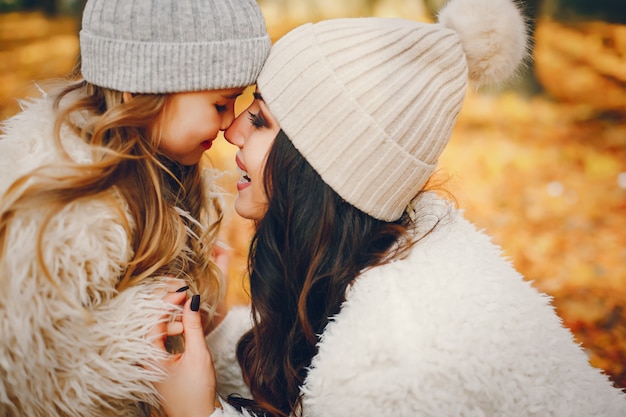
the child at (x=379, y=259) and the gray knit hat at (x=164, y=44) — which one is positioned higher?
the gray knit hat at (x=164, y=44)

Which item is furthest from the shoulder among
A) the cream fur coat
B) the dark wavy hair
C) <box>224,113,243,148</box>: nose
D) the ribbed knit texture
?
→ <box>224,113,243,148</box>: nose

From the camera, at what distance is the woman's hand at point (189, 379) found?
1.54 meters

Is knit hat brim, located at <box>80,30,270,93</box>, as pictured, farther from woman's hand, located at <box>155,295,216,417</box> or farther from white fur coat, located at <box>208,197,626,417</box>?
white fur coat, located at <box>208,197,626,417</box>

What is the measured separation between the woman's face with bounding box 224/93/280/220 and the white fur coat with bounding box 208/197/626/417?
494 millimetres

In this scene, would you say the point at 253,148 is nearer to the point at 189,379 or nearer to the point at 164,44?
the point at 164,44

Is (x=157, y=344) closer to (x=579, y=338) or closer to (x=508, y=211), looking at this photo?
(x=579, y=338)

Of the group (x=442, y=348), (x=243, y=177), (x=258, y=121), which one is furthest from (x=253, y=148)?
(x=442, y=348)

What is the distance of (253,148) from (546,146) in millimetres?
3660

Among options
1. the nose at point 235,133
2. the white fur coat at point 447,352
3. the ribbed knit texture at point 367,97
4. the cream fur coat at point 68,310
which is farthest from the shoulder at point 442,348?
the nose at point 235,133

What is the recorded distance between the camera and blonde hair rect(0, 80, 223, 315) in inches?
53.7

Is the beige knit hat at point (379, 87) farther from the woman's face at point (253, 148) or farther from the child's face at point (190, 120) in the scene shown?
the child's face at point (190, 120)

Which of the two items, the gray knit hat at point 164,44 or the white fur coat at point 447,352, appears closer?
the white fur coat at point 447,352

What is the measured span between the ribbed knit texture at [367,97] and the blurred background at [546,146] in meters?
1.54

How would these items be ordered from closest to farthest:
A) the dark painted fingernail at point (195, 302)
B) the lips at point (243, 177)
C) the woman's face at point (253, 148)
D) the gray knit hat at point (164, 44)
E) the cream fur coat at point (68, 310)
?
the cream fur coat at point (68, 310) → the gray knit hat at point (164, 44) → the dark painted fingernail at point (195, 302) → the woman's face at point (253, 148) → the lips at point (243, 177)
